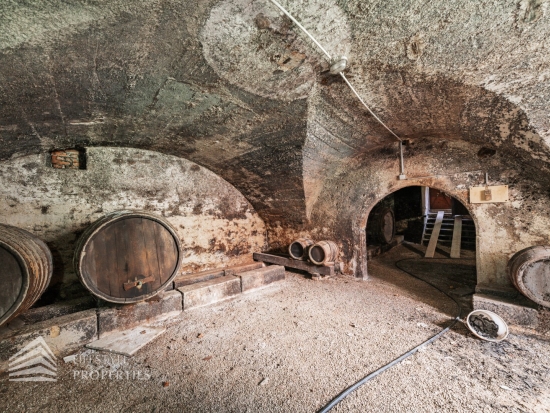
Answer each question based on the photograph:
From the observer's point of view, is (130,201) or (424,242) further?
(424,242)

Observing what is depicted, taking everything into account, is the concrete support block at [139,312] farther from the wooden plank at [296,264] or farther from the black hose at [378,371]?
the black hose at [378,371]

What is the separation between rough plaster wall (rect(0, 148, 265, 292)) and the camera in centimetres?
285

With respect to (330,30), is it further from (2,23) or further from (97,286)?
(97,286)

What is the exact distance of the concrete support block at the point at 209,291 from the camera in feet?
9.85

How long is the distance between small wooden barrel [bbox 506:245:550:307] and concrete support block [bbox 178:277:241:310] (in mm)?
3144

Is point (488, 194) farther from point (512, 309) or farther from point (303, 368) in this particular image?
point (303, 368)

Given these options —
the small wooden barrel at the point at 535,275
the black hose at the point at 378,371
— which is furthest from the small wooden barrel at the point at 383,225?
the small wooden barrel at the point at 535,275

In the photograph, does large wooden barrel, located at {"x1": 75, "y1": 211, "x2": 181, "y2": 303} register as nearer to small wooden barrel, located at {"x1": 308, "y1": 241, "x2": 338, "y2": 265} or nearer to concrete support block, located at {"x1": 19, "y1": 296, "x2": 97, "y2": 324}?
concrete support block, located at {"x1": 19, "y1": 296, "x2": 97, "y2": 324}

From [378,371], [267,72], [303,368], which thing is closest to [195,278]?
[303,368]

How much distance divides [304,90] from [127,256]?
245 cm

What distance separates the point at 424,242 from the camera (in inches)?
288

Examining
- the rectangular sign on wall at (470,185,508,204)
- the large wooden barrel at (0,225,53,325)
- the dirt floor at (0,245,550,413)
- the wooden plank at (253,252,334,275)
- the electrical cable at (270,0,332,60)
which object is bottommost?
the dirt floor at (0,245,550,413)

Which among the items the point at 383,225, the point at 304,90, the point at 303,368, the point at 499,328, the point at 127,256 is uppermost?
the point at 304,90

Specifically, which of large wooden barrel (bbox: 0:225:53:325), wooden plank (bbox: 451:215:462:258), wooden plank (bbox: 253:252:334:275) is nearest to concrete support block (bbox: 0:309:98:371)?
large wooden barrel (bbox: 0:225:53:325)
